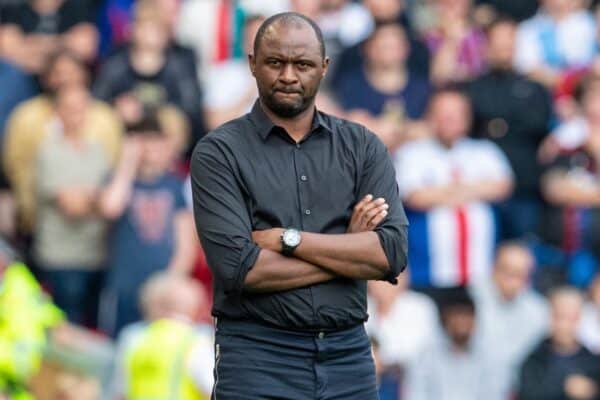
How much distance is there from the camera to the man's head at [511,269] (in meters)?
12.5

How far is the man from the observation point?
6.00 meters

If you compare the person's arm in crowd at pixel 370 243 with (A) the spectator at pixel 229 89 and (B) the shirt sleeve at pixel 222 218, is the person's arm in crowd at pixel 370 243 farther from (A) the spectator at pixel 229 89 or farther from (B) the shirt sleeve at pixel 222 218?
(A) the spectator at pixel 229 89

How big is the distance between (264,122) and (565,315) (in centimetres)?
632

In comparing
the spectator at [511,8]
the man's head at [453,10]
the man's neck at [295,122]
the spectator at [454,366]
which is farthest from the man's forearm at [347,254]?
the spectator at [511,8]

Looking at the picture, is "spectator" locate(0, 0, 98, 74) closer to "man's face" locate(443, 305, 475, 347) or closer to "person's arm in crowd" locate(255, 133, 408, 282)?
"man's face" locate(443, 305, 475, 347)

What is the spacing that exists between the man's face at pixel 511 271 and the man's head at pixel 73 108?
3.31 metres

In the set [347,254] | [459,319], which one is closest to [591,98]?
[459,319]

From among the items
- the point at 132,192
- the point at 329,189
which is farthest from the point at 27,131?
the point at 329,189

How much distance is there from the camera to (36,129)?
1300cm

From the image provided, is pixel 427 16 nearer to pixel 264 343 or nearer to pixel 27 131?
pixel 27 131

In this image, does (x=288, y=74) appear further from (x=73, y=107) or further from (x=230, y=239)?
(x=73, y=107)

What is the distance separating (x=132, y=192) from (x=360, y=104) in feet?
6.69

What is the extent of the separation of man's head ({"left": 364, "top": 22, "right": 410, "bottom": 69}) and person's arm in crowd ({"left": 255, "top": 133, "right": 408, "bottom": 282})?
7.16 meters

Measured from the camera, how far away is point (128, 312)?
12250 millimetres
